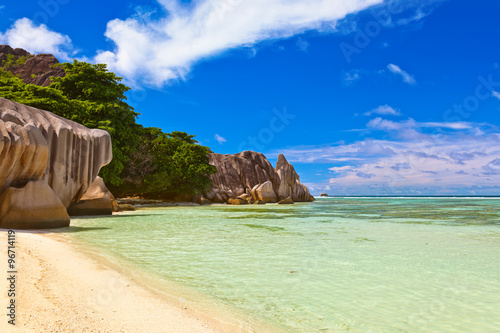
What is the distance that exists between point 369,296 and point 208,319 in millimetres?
2416

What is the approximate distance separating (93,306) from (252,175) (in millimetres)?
62455

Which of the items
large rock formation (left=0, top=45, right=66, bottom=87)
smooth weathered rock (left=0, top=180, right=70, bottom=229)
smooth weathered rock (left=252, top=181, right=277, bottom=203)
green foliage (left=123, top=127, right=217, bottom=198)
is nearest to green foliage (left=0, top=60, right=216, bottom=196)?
green foliage (left=123, top=127, right=217, bottom=198)

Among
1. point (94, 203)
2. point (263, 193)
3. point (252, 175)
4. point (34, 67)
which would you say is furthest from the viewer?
point (34, 67)

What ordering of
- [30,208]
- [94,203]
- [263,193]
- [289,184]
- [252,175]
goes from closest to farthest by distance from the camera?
[30,208], [94,203], [263,193], [289,184], [252,175]

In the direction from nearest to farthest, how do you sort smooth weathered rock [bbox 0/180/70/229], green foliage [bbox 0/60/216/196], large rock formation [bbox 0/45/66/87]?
smooth weathered rock [bbox 0/180/70/229], green foliage [bbox 0/60/216/196], large rock formation [bbox 0/45/66/87]

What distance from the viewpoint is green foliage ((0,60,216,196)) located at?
24.4 meters

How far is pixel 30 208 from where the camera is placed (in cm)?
1161

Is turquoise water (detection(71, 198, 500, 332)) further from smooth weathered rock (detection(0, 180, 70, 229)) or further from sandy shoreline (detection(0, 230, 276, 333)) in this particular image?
smooth weathered rock (detection(0, 180, 70, 229))

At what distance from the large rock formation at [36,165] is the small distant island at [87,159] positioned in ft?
0.11

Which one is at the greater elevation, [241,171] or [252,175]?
[241,171]

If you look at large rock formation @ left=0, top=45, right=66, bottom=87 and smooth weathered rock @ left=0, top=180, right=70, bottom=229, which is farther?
large rock formation @ left=0, top=45, right=66, bottom=87

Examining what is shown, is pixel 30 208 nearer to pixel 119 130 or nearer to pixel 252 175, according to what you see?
pixel 119 130

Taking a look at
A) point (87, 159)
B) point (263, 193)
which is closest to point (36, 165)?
point (87, 159)

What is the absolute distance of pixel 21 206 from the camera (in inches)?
450
